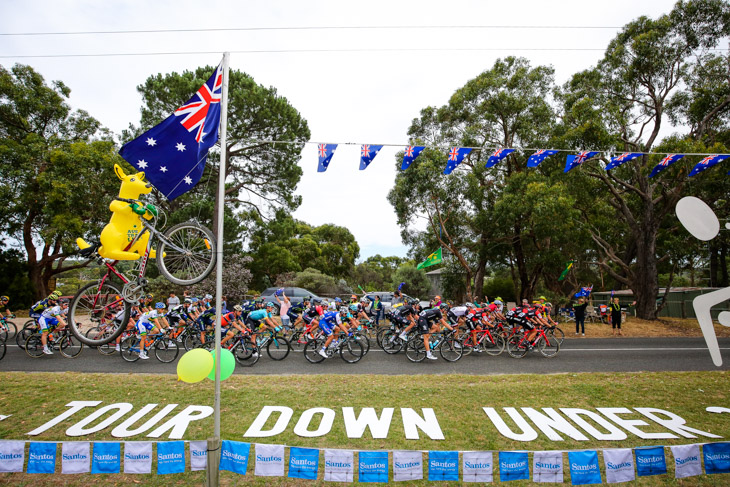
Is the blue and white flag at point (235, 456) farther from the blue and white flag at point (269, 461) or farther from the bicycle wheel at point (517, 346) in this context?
the bicycle wheel at point (517, 346)

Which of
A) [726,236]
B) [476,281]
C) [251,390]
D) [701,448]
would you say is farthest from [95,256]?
[726,236]

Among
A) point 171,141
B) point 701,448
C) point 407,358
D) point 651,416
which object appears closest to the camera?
point 171,141

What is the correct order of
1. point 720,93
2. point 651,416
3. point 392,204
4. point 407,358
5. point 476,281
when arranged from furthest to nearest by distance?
1. point 476,281
2. point 392,204
3. point 720,93
4. point 407,358
5. point 651,416

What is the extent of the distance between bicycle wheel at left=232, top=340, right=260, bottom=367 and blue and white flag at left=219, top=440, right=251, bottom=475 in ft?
20.8

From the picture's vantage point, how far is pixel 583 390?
9.20m

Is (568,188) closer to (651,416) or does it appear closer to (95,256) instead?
(651,416)

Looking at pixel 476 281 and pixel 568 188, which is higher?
pixel 568 188

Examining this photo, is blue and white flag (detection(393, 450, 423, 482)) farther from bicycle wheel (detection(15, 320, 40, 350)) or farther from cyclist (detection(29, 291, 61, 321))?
bicycle wheel (detection(15, 320, 40, 350))

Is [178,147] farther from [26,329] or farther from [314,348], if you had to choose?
[26,329]

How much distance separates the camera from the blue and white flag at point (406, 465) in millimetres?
5141

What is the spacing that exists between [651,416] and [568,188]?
13968 mm

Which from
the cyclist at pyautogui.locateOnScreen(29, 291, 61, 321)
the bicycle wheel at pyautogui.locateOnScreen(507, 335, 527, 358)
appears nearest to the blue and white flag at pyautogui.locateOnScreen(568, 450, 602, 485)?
the bicycle wheel at pyautogui.locateOnScreen(507, 335, 527, 358)

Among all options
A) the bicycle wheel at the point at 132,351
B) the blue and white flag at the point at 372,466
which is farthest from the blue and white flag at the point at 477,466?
the bicycle wheel at the point at 132,351

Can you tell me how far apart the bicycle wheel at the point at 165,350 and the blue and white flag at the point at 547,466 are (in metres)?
10.5
